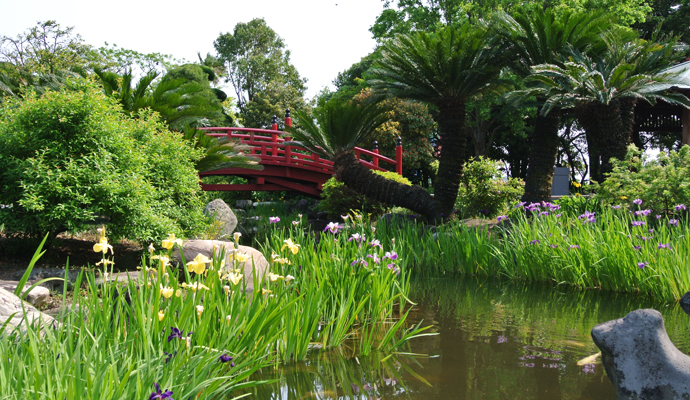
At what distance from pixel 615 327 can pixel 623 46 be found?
7392mm

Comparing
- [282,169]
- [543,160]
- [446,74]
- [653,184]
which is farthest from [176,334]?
[282,169]

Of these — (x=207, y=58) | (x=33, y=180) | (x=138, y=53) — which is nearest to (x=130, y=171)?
(x=33, y=180)

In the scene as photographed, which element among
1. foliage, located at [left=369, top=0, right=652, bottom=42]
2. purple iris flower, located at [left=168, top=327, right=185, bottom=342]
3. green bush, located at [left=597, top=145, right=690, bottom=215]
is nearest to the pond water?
purple iris flower, located at [left=168, top=327, right=185, bottom=342]

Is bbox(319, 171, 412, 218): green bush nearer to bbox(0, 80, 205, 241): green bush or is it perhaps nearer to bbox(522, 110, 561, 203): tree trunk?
bbox(522, 110, 561, 203): tree trunk

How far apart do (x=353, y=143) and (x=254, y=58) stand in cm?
2370

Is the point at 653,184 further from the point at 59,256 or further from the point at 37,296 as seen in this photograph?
the point at 59,256

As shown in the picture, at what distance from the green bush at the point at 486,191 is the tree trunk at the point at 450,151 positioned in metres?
1.20

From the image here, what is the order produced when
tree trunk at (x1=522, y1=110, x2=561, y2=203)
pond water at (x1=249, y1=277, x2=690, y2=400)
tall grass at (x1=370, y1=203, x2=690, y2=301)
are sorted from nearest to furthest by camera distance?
pond water at (x1=249, y1=277, x2=690, y2=400), tall grass at (x1=370, y1=203, x2=690, y2=301), tree trunk at (x1=522, y1=110, x2=561, y2=203)

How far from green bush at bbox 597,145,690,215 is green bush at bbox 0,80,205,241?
6.42 metres

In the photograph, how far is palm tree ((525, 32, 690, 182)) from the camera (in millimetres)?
7766

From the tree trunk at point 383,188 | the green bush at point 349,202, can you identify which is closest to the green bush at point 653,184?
the tree trunk at point 383,188

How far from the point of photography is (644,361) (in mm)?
2455

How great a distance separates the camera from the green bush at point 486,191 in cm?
1048

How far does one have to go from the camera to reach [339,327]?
320cm
